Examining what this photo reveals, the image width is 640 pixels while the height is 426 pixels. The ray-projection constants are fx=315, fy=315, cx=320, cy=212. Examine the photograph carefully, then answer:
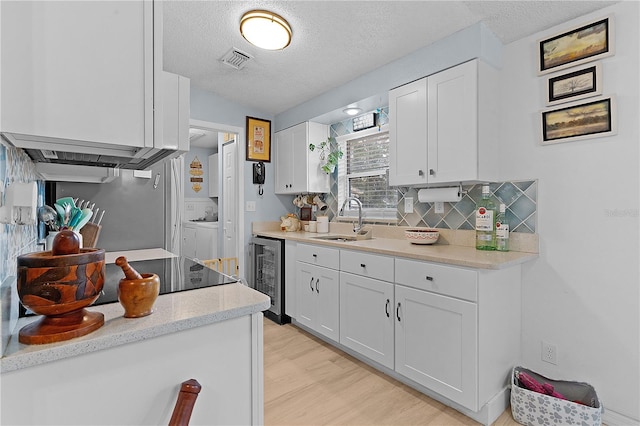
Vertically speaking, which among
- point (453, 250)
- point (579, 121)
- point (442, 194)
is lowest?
point (453, 250)

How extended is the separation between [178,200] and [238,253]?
881mm

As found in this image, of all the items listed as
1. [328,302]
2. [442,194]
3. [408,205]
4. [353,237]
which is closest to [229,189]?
[353,237]

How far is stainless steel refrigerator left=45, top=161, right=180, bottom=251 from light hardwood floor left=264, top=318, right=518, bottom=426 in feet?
4.28

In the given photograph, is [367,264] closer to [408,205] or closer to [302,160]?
[408,205]

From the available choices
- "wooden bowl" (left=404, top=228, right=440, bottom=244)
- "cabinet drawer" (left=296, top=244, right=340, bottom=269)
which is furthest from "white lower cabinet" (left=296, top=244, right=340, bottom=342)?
"wooden bowl" (left=404, top=228, right=440, bottom=244)

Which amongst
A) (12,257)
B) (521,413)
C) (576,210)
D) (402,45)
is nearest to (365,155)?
(402,45)

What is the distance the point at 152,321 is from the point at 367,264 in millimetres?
1635

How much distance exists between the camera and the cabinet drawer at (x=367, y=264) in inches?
83.0

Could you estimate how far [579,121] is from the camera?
183 cm

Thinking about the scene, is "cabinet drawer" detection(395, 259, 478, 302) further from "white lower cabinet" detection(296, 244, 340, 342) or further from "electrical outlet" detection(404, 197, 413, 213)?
"electrical outlet" detection(404, 197, 413, 213)

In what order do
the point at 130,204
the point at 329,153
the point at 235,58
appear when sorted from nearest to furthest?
1. the point at 130,204
2. the point at 235,58
3. the point at 329,153

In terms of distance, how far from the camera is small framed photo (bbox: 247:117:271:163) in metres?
3.64

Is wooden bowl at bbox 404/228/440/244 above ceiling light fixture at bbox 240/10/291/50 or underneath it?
underneath

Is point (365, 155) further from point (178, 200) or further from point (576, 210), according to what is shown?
point (178, 200)
